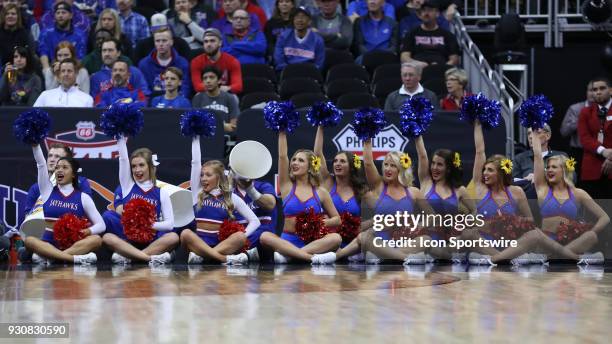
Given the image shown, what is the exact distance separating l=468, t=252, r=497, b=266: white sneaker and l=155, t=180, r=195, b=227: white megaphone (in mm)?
2900

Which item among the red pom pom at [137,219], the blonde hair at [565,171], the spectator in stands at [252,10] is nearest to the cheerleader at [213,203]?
the red pom pom at [137,219]

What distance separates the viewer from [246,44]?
14273 mm

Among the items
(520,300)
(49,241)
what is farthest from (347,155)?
(520,300)

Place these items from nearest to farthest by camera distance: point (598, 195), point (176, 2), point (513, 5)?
point (598, 195)
point (176, 2)
point (513, 5)

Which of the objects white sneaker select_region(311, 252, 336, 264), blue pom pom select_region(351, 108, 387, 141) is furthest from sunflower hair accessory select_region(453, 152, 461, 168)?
white sneaker select_region(311, 252, 336, 264)

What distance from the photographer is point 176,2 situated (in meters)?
14.7

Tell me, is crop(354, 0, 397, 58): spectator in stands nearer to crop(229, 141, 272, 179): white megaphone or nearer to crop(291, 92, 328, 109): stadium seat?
crop(291, 92, 328, 109): stadium seat

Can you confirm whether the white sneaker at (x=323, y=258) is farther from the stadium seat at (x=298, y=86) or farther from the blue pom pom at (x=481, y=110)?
the stadium seat at (x=298, y=86)

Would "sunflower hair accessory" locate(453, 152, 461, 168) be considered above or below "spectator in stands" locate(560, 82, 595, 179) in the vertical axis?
below

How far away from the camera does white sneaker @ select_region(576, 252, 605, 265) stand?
1127 cm

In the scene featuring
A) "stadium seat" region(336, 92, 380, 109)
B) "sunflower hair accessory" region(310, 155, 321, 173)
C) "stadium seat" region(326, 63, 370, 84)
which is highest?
"stadium seat" region(326, 63, 370, 84)

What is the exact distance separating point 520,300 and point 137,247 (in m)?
4.79

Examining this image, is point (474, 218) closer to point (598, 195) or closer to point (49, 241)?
point (598, 195)

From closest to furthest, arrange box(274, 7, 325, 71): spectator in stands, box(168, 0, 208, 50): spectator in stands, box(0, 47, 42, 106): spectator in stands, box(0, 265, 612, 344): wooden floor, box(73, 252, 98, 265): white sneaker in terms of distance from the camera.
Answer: box(0, 265, 612, 344): wooden floor < box(73, 252, 98, 265): white sneaker < box(0, 47, 42, 106): spectator in stands < box(274, 7, 325, 71): spectator in stands < box(168, 0, 208, 50): spectator in stands
